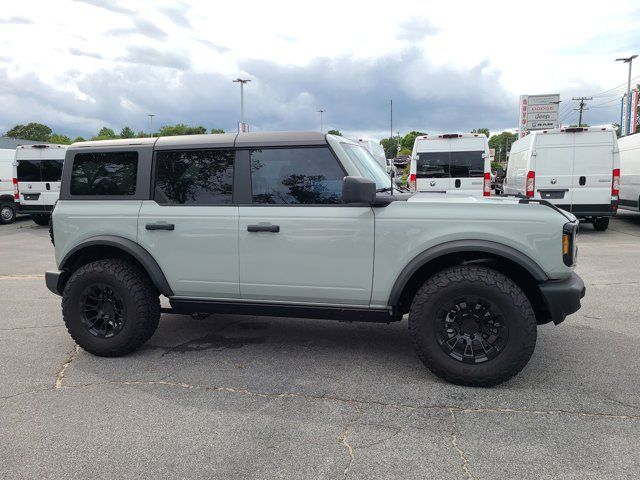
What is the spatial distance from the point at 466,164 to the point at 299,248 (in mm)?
9515

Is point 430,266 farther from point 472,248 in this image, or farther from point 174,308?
point 174,308

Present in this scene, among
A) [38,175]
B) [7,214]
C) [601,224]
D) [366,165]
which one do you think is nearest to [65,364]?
[366,165]

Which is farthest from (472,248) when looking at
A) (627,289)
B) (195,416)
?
(627,289)

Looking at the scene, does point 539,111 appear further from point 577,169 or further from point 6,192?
point 6,192

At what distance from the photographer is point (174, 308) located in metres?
→ 4.34

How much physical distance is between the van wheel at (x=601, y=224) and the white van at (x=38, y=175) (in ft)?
50.4

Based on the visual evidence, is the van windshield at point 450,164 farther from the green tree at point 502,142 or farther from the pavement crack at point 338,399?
the green tree at point 502,142

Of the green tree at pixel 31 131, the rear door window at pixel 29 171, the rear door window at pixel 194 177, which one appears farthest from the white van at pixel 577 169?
the green tree at pixel 31 131

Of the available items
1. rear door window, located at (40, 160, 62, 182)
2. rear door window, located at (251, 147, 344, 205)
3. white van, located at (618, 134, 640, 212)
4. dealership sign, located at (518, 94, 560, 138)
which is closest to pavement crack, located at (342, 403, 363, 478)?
rear door window, located at (251, 147, 344, 205)

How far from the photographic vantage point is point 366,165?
442 centimetres

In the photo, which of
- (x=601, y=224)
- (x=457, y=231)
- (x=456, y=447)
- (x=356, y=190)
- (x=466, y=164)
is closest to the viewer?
(x=456, y=447)

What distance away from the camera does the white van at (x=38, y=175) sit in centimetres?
1567

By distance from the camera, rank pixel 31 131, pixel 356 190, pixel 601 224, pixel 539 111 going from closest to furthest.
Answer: pixel 356 190 → pixel 601 224 → pixel 539 111 → pixel 31 131

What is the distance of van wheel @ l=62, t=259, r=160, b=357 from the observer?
4242mm
